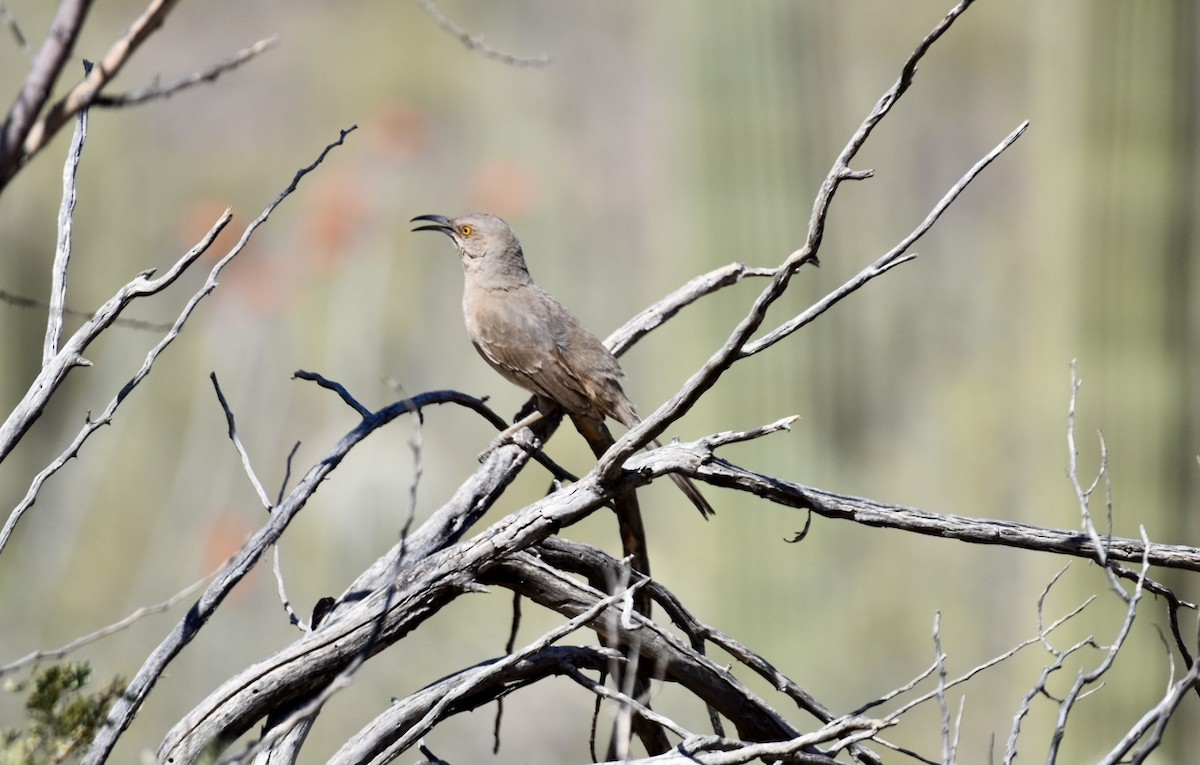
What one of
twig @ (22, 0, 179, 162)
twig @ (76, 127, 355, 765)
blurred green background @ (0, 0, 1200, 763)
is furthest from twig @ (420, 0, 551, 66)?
blurred green background @ (0, 0, 1200, 763)

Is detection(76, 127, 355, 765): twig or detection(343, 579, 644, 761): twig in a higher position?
detection(76, 127, 355, 765): twig

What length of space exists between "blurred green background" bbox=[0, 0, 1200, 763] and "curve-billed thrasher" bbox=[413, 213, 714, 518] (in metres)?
1.44

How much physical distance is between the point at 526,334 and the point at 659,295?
5.72m

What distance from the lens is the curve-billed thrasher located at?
4.54 m

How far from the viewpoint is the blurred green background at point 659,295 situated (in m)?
6.42

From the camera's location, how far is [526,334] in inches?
194

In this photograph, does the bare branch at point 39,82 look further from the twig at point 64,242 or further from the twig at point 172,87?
the twig at point 64,242

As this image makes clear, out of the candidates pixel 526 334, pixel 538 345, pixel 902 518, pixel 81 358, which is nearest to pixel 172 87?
pixel 81 358

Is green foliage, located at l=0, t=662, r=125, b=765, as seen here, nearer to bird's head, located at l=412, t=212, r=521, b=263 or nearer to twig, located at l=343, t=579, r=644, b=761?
twig, located at l=343, t=579, r=644, b=761

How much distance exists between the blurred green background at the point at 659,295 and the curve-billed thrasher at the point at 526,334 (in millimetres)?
1444

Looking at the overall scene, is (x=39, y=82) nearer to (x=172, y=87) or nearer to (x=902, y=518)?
(x=172, y=87)

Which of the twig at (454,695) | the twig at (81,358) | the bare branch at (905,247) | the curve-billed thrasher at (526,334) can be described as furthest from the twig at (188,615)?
the curve-billed thrasher at (526,334)

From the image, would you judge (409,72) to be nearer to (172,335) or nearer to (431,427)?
(431,427)

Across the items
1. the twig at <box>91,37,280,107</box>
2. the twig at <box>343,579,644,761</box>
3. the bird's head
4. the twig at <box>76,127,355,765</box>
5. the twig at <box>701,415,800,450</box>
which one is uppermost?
the bird's head
